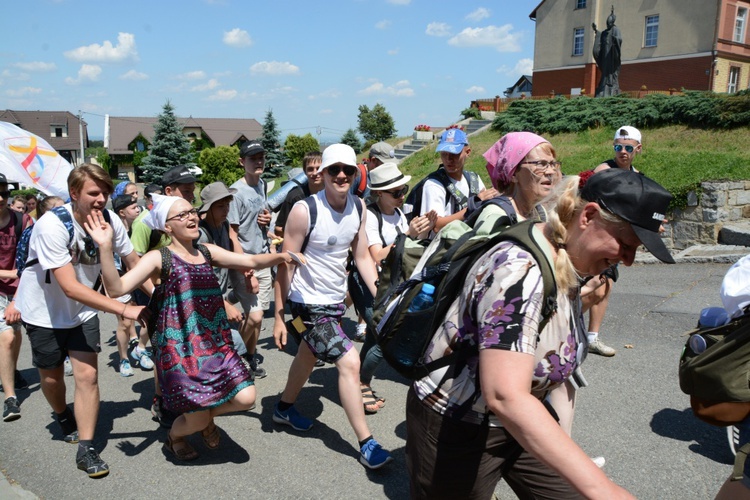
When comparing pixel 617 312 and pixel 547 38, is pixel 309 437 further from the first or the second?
pixel 547 38

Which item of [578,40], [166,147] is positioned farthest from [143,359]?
[578,40]

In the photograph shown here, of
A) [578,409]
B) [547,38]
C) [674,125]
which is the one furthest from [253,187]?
[547,38]

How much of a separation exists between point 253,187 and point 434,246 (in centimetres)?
446

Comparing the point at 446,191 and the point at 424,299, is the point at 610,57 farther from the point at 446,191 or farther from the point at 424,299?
the point at 424,299

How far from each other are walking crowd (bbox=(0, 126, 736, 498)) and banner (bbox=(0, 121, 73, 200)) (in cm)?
48

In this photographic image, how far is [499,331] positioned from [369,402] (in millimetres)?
3175

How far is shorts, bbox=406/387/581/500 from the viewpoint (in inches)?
83.7

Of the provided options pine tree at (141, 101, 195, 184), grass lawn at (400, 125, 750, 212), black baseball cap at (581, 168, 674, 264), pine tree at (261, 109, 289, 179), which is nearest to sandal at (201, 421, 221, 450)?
black baseball cap at (581, 168, 674, 264)

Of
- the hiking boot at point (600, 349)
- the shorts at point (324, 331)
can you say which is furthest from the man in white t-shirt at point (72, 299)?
the hiking boot at point (600, 349)

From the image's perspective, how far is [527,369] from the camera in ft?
5.68

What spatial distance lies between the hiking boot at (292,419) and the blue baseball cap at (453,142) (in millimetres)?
2437

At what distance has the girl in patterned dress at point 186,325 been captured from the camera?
3678mm

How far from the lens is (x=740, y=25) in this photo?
35.8m

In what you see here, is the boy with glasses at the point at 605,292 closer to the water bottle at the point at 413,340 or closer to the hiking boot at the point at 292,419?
the hiking boot at the point at 292,419
